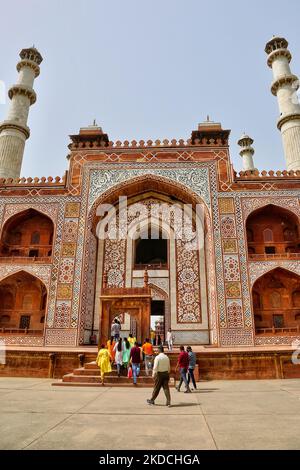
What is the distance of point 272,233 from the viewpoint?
1489 cm

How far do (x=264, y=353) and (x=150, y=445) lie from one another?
23.9ft

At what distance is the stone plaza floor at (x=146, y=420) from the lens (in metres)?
3.13

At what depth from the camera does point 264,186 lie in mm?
14094

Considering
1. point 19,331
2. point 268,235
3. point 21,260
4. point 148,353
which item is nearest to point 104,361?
point 148,353

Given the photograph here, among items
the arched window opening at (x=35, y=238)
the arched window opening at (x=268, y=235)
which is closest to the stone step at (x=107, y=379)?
the arched window opening at (x=35, y=238)

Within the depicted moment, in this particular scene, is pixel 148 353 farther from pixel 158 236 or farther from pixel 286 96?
pixel 286 96

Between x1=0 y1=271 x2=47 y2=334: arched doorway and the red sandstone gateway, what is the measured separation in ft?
0.14

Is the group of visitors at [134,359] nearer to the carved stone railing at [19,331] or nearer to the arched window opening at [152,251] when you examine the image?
the carved stone railing at [19,331]

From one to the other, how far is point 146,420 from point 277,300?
11538 millimetres

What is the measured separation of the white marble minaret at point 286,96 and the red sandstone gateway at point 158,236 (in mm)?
950

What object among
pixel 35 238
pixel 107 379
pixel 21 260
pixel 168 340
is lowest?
pixel 107 379

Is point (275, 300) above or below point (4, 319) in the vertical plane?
above

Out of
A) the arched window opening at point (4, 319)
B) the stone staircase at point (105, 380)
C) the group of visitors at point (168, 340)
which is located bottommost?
the stone staircase at point (105, 380)

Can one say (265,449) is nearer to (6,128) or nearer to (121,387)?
(121,387)
